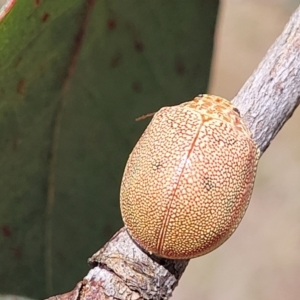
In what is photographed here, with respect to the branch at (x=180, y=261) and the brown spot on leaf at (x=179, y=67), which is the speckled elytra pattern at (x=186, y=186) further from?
the brown spot on leaf at (x=179, y=67)

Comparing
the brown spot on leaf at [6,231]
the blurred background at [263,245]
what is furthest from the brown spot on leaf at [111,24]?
the blurred background at [263,245]

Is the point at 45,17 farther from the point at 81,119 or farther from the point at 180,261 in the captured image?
the point at 180,261

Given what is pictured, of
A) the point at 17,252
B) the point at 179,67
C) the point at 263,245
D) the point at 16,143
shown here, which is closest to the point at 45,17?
the point at 16,143

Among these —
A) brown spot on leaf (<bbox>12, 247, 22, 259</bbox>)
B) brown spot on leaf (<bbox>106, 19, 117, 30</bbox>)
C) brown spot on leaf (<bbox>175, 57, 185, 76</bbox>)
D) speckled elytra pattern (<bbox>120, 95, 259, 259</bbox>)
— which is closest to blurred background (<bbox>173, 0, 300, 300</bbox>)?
brown spot on leaf (<bbox>175, 57, 185, 76</bbox>)

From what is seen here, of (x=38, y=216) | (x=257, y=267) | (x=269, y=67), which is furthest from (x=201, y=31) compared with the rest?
(x=257, y=267)

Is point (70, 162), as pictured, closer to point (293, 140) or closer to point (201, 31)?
point (201, 31)

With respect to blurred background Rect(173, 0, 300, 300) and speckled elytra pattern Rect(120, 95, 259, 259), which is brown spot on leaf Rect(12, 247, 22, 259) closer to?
speckled elytra pattern Rect(120, 95, 259, 259)
